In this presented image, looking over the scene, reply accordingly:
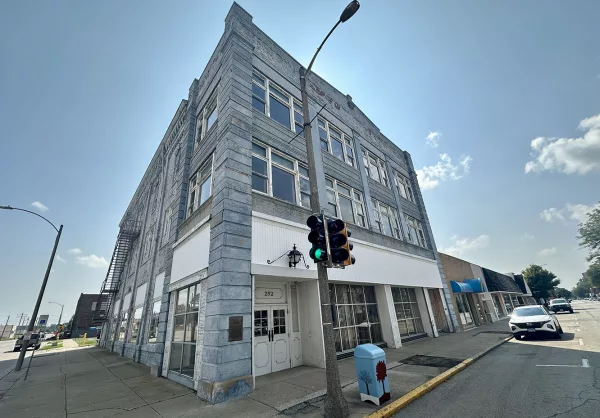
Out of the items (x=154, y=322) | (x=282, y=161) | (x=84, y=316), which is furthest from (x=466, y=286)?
(x=84, y=316)

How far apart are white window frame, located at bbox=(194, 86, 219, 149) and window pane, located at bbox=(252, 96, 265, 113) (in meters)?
1.66

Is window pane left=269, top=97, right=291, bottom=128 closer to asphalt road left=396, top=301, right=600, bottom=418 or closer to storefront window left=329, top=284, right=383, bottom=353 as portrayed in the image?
storefront window left=329, top=284, right=383, bottom=353

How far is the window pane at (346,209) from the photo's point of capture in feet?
44.0

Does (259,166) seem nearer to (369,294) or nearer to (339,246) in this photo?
(339,246)

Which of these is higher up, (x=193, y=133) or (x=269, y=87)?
(x=269, y=87)

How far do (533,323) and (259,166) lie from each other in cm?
1547

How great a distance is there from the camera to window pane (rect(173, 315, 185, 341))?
9465 millimetres

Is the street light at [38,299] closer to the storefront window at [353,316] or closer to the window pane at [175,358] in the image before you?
the window pane at [175,358]

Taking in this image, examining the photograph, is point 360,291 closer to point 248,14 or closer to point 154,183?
point 248,14

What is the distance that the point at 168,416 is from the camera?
573cm

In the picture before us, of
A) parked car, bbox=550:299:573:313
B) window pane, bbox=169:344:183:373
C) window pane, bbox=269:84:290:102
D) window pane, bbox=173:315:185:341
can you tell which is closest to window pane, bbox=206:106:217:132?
window pane, bbox=269:84:290:102

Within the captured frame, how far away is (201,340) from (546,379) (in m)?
9.28

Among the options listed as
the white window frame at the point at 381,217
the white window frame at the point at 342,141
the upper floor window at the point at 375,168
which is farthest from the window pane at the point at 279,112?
the white window frame at the point at 381,217

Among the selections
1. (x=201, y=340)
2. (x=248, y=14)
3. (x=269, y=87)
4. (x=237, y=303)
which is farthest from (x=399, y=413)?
(x=248, y=14)
